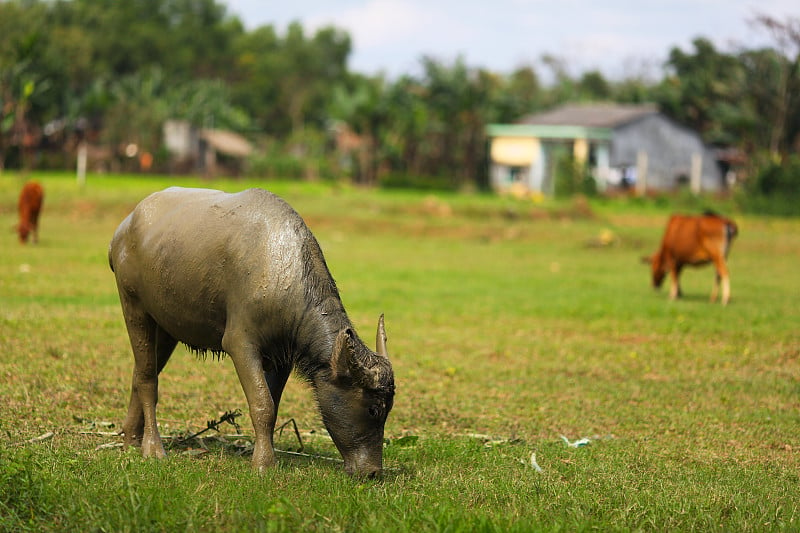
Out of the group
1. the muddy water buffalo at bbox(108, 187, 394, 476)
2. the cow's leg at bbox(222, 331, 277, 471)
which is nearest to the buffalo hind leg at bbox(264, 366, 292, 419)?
the muddy water buffalo at bbox(108, 187, 394, 476)

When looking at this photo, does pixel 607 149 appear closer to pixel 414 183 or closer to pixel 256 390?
pixel 414 183

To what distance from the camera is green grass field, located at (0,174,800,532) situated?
5723 mm

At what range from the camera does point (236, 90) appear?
8300 cm

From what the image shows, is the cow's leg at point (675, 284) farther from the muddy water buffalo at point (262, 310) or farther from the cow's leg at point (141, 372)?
the cow's leg at point (141, 372)

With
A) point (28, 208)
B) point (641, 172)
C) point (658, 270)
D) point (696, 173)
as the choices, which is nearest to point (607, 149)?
point (641, 172)

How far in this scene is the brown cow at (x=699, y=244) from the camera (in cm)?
1739

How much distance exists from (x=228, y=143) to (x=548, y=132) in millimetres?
26735

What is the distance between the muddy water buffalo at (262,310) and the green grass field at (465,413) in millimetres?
284

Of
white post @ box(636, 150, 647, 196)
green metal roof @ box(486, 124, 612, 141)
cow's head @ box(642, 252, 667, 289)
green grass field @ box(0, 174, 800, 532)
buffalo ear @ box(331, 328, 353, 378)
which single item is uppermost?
green metal roof @ box(486, 124, 612, 141)

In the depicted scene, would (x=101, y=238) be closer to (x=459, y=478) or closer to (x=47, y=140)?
(x=459, y=478)

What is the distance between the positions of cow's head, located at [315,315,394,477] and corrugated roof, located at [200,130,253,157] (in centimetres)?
5927

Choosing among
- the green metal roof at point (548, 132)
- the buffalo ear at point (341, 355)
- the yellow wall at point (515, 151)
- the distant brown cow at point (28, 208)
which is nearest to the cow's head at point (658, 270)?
the buffalo ear at point (341, 355)

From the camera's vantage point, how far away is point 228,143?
6819 cm

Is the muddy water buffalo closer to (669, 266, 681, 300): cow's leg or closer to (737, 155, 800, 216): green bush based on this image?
(669, 266, 681, 300): cow's leg
